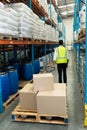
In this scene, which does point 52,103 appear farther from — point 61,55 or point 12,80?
point 61,55

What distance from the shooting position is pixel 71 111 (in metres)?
4.32

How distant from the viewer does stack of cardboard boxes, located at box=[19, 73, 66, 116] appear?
371 cm

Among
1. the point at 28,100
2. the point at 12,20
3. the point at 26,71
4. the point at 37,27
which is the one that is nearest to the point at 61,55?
the point at 26,71

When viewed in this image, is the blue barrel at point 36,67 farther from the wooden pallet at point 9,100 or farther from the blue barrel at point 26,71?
the wooden pallet at point 9,100

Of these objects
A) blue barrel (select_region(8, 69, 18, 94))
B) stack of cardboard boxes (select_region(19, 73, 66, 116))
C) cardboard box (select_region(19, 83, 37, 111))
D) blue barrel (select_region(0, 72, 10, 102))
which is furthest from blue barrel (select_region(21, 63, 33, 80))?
cardboard box (select_region(19, 83, 37, 111))

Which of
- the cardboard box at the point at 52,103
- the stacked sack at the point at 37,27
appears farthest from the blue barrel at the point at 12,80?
the stacked sack at the point at 37,27

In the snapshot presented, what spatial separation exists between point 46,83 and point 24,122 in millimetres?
944

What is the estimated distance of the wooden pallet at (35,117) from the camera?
12.3 ft

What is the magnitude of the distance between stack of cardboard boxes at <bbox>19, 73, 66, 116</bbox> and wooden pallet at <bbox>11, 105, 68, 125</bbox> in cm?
7

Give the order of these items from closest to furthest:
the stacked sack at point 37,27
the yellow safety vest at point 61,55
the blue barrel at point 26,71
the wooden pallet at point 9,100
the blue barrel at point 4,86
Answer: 1. the wooden pallet at point 9,100
2. the blue barrel at point 4,86
3. the yellow safety vest at point 61,55
4. the stacked sack at point 37,27
5. the blue barrel at point 26,71

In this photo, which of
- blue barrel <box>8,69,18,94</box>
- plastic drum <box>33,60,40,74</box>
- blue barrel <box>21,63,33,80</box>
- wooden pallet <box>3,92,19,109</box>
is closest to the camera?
wooden pallet <box>3,92,19,109</box>

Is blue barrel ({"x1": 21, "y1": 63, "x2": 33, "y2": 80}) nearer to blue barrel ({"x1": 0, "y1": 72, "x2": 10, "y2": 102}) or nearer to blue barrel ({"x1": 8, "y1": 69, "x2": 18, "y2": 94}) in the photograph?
blue barrel ({"x1": 8, "y1": 69, "x2": 18, "y2": 94})

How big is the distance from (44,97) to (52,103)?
205mm

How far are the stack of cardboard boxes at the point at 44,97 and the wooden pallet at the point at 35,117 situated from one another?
0.07 metres
